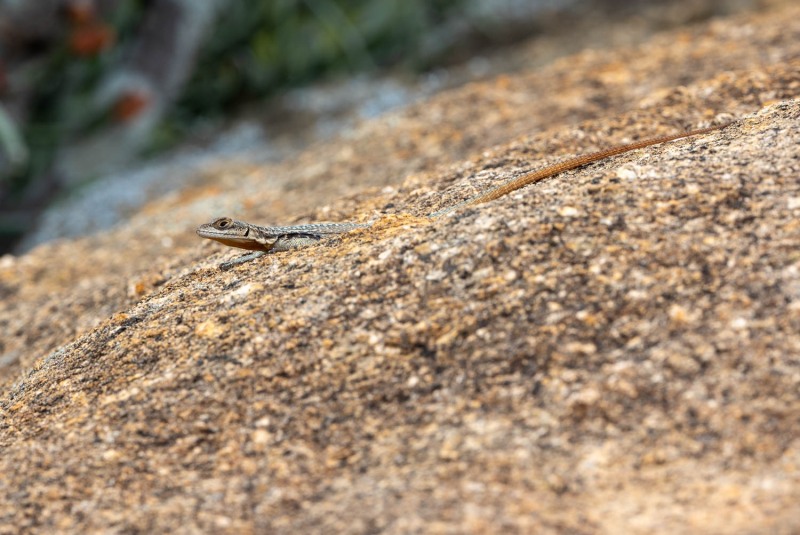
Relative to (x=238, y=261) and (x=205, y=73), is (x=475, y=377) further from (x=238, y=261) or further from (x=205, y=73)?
(x=205, y=73)

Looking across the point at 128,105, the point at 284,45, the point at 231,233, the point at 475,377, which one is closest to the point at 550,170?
the point at 475,377

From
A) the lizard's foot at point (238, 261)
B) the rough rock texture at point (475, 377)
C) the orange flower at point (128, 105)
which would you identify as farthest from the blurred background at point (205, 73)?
the rough rock texture at point (475, 377)

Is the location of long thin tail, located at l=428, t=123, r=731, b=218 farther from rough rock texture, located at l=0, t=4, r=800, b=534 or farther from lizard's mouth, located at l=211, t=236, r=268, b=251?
lizard's mouth, located at l=211, t=236, r=268, b=251

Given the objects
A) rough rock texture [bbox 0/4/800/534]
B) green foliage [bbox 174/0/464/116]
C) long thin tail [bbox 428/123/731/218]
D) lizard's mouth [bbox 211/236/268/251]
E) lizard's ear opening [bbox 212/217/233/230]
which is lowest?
rough rock texture [bbox 0/4/800/534]

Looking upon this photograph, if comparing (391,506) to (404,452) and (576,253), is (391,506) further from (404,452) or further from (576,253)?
(576,253)

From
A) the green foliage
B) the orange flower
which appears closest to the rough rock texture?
the orange flower

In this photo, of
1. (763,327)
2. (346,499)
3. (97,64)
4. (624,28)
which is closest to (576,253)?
(763,327)

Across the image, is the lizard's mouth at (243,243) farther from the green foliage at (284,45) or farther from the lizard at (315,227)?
the green foliage at (284,45)
